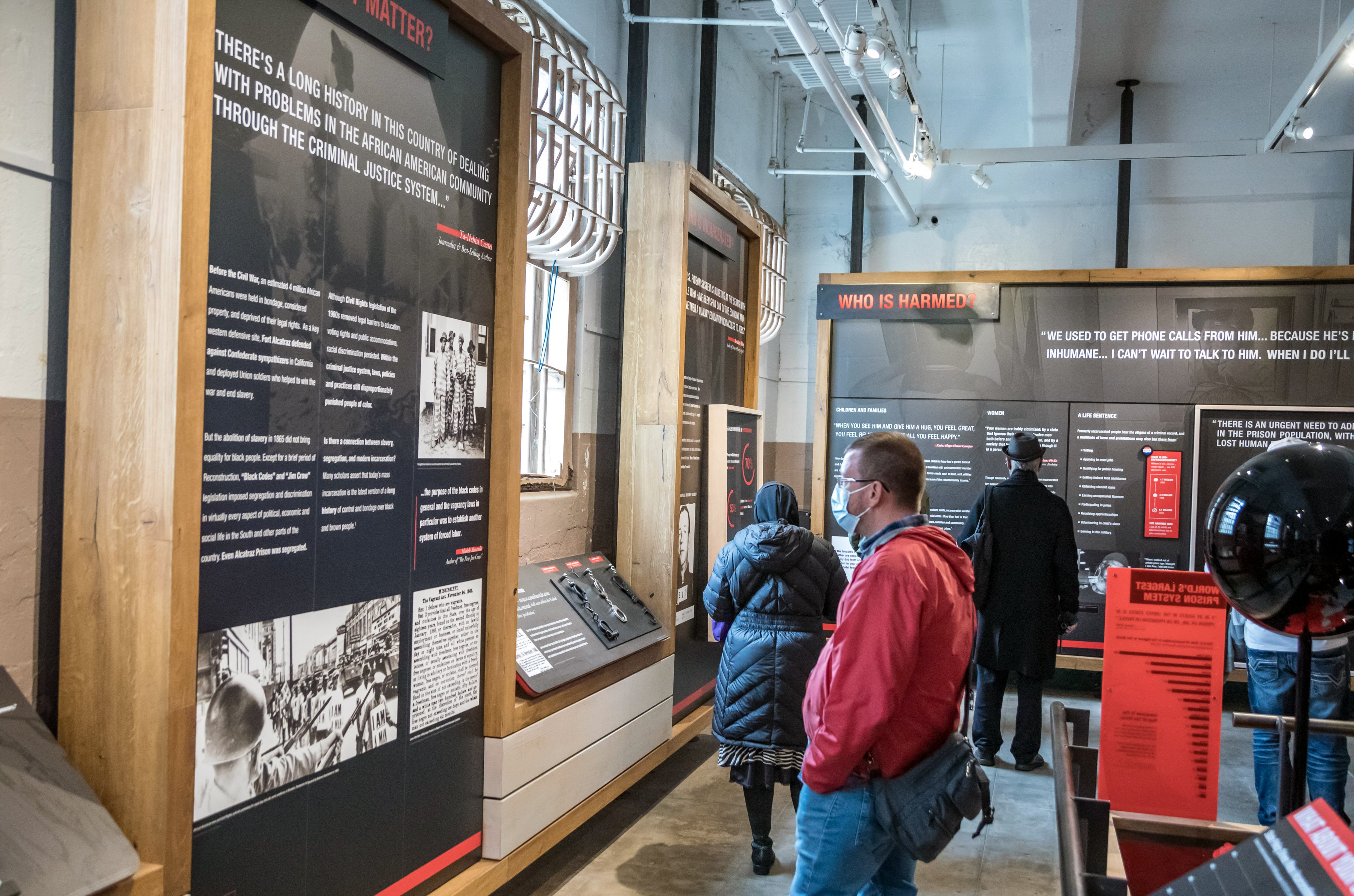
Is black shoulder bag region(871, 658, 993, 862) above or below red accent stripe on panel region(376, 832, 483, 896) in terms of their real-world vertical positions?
above

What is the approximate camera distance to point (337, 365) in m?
2.26

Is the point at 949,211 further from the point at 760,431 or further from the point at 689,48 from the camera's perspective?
the point at 760,431

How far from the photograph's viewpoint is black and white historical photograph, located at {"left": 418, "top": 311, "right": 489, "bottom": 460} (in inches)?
103

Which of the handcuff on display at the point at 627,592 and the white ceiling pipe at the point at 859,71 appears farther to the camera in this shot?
the white ceiling pipe at the point at 859,71

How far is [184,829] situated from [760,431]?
4.21 metres

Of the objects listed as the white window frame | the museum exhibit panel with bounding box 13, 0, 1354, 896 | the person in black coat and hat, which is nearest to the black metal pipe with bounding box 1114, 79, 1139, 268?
the museum exhibit panel with bounding box 13, 0, 1354, 896

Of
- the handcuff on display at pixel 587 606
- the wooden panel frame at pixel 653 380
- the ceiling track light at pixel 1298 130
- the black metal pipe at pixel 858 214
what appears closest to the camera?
the handcuff on display at pixel 587 606

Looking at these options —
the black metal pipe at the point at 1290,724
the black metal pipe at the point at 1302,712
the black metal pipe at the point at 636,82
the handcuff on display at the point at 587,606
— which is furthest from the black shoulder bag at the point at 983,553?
the black metal pipe at the point at 1302,712

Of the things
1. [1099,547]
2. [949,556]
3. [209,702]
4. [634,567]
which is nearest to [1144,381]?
[1099,547]

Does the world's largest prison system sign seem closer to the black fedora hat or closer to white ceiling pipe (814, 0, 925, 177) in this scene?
white ceiling pipe (814, 0, 925, 177)

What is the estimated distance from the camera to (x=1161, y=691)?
12.4ft

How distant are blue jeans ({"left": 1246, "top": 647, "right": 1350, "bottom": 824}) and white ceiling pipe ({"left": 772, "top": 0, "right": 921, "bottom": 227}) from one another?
3253 mm

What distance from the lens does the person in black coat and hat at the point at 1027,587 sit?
4898mm

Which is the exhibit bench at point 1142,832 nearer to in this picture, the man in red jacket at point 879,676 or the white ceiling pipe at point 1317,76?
the man in red jacket at point 879,676
